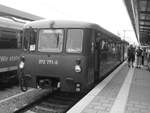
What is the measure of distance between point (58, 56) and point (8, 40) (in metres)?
3.51

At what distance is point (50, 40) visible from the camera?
7.50 metres

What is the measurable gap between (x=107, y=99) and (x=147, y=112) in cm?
136

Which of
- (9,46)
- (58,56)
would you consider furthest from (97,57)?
(9,46)

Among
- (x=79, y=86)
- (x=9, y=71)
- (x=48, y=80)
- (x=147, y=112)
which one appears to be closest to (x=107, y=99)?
(x=79, y=86)

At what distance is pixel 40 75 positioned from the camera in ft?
24.2

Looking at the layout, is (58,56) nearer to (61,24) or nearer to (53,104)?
(61,24)

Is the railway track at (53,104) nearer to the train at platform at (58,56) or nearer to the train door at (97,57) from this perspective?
the train at platform at (58,56)

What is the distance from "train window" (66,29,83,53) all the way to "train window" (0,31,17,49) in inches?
132

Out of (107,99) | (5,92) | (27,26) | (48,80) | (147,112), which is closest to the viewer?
(147,112)

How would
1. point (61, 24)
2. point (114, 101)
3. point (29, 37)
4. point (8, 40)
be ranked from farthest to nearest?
point (8, 40) < point (29, 37) < point (61, 24) < point (114, 101)

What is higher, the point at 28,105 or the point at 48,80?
the point at 48,80

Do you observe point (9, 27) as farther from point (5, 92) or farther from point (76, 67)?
point (76, 67)

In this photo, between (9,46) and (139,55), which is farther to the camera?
(139,55)

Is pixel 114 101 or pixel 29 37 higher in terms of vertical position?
pixel 29 37
